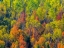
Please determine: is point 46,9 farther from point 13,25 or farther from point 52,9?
point 13,25

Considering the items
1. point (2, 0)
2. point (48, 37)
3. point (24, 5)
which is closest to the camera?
point (48, 37)

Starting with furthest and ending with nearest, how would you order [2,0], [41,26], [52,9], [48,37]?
1. [2,0]
2. [52,9]
3. [41,26]
4. [48,37]

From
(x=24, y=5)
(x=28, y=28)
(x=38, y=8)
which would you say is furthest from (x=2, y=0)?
(x=28, y=28)

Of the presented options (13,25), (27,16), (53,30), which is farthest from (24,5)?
(53,30)

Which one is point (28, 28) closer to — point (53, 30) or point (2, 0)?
point (53, 30)

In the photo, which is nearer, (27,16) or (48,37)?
(48,37)

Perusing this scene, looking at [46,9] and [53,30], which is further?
[46,9]
